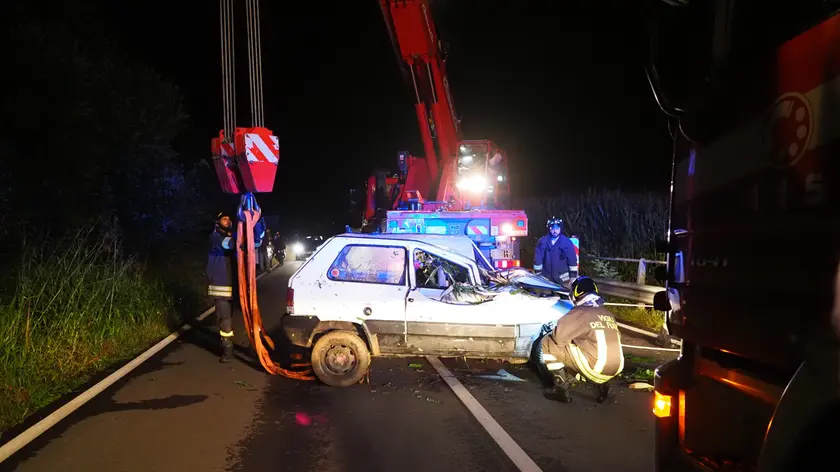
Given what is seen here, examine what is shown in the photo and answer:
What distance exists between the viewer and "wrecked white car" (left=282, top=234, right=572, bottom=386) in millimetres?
7137

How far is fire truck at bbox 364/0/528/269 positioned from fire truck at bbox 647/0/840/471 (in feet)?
31.6

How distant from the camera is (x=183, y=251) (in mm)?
21984

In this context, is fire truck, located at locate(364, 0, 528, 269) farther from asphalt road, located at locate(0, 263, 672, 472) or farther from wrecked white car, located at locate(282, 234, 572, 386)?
wrecked white car, located at locate(282, 234, 572, 386)

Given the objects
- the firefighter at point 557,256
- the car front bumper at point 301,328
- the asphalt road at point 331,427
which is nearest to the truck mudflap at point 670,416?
the asphalt road at point 331,427

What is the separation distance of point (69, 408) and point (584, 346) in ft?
16.1

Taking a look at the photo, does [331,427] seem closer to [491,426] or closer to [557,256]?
[491,426]

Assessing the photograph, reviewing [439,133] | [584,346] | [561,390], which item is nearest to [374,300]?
[561,390]

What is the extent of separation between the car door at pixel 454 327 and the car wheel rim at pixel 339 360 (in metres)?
0.66

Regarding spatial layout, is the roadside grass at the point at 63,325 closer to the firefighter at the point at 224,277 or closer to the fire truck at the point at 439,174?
the firefighter at the point at 224,277

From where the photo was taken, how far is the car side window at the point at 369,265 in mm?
7465

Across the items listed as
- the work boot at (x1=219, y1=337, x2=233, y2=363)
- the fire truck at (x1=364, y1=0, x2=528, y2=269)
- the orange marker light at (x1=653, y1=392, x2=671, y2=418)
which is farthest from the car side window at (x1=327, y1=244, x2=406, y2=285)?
the fire truck at (x1=364, y1=0, x2=528, y2=269)

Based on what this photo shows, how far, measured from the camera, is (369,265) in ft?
25.3

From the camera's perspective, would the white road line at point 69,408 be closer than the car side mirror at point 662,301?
No

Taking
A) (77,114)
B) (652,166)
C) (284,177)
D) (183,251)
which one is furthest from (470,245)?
(284,177)
